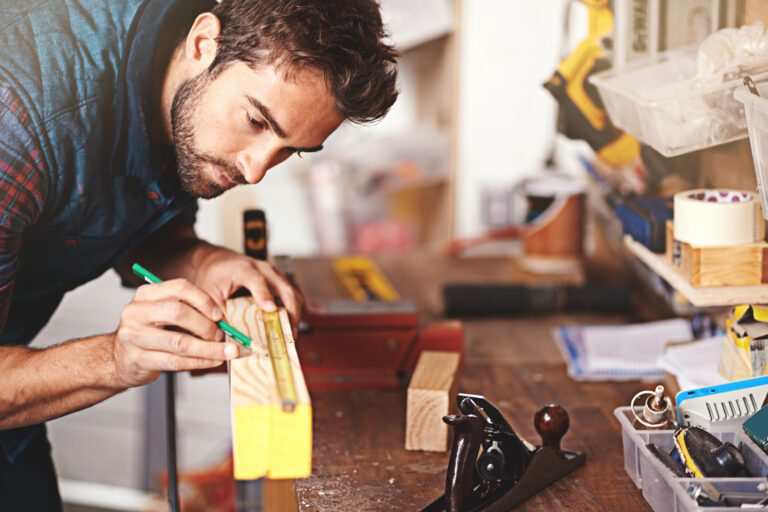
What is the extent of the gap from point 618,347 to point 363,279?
764 millimetres

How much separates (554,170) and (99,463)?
81.5 inches

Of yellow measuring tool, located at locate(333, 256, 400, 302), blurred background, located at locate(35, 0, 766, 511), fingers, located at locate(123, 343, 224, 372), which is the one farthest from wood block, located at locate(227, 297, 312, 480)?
blurred background, located at locate(35, 0, 766, 511)

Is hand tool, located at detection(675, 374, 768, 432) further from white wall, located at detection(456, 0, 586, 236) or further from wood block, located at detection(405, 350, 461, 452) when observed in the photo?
white wall, located at detection(456, 0, 586, 236)

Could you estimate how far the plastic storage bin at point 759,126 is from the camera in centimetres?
98

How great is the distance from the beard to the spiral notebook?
30.2 inches

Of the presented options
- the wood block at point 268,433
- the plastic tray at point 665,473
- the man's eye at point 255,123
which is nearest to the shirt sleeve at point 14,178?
the man's eye at point 255,123

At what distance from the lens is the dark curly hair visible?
121 cm

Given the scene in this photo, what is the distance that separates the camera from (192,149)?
4.29ft

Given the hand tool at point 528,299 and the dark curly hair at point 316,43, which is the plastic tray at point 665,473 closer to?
the dark curly hair at point 316,43

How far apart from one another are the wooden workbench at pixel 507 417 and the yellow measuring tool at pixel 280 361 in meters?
0.21

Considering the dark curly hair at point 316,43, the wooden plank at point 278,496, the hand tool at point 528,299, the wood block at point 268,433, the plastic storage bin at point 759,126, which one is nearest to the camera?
the wood block at point 268,433

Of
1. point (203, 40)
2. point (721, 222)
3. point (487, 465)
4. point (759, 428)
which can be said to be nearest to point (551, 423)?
point (487, 465)

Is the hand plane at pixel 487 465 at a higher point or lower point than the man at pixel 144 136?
lower

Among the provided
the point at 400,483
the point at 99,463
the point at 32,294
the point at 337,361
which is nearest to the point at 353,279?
the point at 337,361
